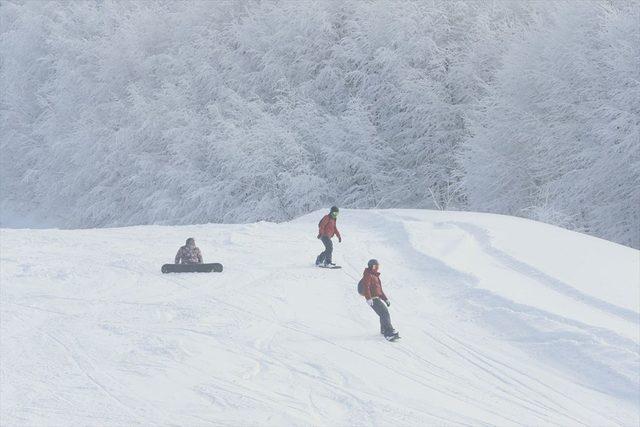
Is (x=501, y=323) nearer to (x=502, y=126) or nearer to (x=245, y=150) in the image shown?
(x=502, y=126)

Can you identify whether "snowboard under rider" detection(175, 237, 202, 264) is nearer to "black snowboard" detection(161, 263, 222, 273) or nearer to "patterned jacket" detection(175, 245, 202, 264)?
"patterned jacket" detection(175, 245, 202, 264)

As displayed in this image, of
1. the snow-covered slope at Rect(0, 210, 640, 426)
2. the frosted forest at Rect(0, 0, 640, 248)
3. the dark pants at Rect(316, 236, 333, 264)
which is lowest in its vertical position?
the snow-covered slope at Rect(0, 210, 640, 426)

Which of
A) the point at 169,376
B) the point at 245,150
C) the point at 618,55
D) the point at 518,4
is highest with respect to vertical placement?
the point at 518,4

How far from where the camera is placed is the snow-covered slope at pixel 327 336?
28.0 ft

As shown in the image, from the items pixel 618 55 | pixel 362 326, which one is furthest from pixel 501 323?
pixel 618 55

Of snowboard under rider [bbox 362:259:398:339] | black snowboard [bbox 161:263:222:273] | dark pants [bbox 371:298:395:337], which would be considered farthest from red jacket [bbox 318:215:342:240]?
dark pants [bbox 371:298:395:337]

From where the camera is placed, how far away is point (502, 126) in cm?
2988

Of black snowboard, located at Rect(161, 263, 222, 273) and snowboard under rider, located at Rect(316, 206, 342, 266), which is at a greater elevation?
snowboard under rider, located at Rect(316, 206, 342, 266)

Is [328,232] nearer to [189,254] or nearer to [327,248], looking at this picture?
[327,248]

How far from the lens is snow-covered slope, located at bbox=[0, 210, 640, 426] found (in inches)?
336

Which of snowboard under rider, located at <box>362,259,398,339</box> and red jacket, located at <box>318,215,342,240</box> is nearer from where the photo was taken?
Result: snowboard under rider, located at <box>362,259,398,339</box>

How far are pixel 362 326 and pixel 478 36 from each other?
25.0m

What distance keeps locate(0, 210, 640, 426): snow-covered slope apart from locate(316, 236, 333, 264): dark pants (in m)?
0.29

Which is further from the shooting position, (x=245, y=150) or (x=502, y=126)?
(x=245, y=150)
